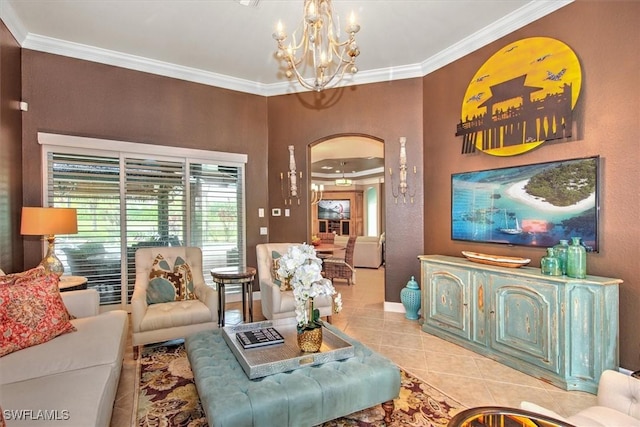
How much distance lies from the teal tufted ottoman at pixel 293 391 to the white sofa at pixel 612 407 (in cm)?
75

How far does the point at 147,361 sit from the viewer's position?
2.88 metres

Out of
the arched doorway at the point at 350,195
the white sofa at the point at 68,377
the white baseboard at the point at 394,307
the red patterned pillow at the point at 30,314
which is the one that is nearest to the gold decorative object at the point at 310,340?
the white sofa at the point at 68,377

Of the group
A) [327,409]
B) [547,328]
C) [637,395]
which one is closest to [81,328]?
[327,409]

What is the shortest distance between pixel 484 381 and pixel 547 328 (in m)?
0.64

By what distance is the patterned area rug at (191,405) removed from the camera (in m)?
2.05

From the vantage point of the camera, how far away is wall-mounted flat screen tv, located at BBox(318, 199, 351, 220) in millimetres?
12461

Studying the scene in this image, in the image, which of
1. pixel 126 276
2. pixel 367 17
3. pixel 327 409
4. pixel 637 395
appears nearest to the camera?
pixel 637 395

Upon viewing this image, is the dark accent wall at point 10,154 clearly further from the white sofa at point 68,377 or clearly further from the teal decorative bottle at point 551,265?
the teal decorative bottle at point 551,265

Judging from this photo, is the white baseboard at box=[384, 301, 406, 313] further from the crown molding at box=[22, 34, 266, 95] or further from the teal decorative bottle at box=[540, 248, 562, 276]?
the crown molding at box=[22, 34, 266, 95]

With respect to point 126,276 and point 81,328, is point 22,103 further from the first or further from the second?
point 81,328

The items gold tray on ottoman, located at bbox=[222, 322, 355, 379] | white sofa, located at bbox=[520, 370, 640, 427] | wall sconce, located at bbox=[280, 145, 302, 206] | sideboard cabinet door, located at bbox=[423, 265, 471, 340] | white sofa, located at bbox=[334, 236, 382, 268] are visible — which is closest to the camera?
white sofa, located at bbox=[520, 370, 640, 427]

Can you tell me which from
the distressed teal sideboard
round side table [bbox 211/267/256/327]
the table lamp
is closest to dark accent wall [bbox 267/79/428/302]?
the distressed teal sideboard

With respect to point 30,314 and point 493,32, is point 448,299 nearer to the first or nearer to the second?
point 493,32

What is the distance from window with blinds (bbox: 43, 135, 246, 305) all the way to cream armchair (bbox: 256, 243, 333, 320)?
119cm
